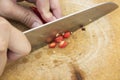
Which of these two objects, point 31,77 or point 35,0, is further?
point 35,0

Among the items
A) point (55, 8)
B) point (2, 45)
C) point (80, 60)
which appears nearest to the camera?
point (2, 45)

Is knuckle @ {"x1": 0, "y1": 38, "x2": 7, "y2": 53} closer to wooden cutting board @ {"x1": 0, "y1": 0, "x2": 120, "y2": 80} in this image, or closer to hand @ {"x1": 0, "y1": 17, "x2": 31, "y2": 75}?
hand @ {"x1": 0, "y1": 17, "x2": 31, "y2": 75}

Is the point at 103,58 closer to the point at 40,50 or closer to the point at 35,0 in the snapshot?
the point at 40,50

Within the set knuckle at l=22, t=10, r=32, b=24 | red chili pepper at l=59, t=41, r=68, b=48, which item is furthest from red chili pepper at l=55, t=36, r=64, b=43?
knuckle at l=22, t=10, r=32, b=24

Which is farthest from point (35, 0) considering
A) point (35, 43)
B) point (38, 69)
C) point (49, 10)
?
point (38, 69)

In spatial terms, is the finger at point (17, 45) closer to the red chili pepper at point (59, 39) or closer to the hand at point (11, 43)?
the hand at point (11, 43)

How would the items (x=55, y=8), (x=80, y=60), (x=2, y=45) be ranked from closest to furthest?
(x=2, y=45) → (x=80, y=60) → (x=55, y=8)

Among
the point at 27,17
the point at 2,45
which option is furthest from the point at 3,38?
the point at 27,17

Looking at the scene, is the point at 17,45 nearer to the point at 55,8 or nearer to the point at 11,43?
the point at 11,43
